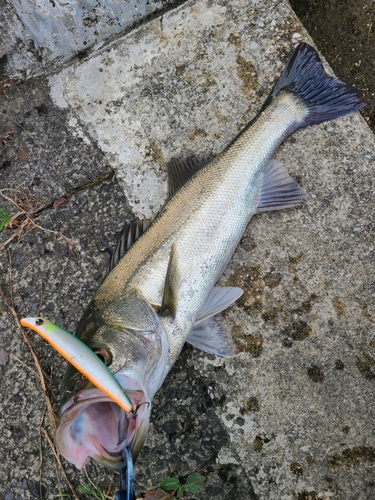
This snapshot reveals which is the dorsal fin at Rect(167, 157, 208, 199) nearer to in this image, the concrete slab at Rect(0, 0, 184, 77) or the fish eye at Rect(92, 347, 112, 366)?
the fish eye at Rect(92, 347, 112, 366)

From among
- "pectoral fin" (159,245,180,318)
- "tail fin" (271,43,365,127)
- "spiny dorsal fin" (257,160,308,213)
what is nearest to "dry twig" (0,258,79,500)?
"pectoral fin" (159,245,180,318)

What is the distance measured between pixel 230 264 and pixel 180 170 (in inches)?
30.0

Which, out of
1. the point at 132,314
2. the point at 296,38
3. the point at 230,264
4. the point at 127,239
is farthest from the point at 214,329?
the point at 296,38

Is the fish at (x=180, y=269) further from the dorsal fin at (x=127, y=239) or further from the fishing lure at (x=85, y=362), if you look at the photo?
the fishing lure at (x=85, y=362)

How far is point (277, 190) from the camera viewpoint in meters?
3.33

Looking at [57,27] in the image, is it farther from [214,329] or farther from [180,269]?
[214,329]

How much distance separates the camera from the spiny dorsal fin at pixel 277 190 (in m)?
3.31

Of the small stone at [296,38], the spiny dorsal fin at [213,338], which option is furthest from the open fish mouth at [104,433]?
the small stone at [296,38]

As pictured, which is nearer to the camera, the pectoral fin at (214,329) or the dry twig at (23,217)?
the pectoral fin at (214,329)

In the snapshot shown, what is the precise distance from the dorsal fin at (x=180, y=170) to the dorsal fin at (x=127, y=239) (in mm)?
323

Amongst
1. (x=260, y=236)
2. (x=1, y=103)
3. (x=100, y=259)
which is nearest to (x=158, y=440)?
(x=100, y=259)

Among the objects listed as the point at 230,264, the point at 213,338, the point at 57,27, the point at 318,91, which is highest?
the point at 57,27

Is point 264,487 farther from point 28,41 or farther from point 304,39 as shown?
point 28,41

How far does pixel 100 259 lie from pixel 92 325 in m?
0.90
